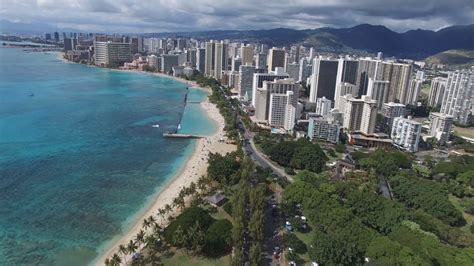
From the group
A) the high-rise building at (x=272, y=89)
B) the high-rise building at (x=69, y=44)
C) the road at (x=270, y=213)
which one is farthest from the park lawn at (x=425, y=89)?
the high-rise building at (x=69, y=44)

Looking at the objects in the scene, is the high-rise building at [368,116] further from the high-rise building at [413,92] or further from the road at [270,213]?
the high-rise building at [413,92]

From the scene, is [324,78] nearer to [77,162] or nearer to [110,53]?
[77,162]

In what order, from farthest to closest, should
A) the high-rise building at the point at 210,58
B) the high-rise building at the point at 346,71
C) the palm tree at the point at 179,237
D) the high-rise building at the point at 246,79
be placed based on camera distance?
the high-rise building at the point at 210,58 → the high-rise building at the point at 246,79 → the high-rise building at the point at 346,71 → the palm tree at the point at 179,237

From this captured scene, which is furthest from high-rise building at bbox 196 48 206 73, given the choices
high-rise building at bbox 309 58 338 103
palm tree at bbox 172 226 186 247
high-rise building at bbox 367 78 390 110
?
palm tree at bbox 172 226 186 247

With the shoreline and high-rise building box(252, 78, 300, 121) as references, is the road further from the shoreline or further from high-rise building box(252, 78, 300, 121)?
high-rise building box(252, 78, 300, 121)

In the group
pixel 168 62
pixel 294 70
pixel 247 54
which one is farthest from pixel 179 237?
pixel 168 62

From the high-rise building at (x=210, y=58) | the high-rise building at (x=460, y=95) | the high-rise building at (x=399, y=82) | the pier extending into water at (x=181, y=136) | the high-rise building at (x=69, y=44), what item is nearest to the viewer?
the pier extending into water at (x=181, y=136)
